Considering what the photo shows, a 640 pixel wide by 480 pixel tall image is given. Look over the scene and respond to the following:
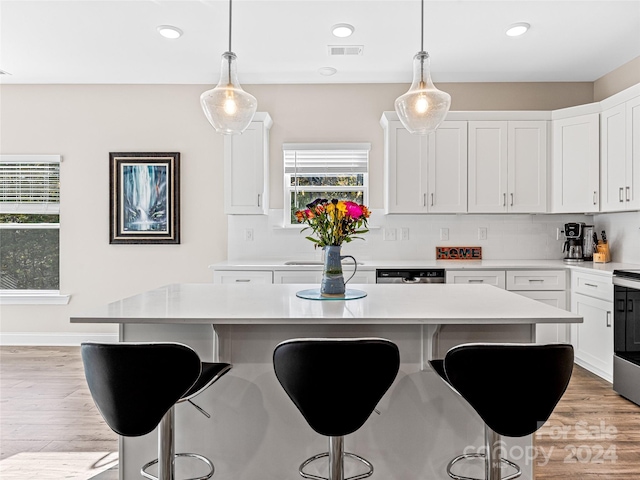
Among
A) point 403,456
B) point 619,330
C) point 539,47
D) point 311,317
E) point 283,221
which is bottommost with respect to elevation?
point 403,456

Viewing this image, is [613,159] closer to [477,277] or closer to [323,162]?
[477,277]

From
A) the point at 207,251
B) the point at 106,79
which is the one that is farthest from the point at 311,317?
the point at 106,79

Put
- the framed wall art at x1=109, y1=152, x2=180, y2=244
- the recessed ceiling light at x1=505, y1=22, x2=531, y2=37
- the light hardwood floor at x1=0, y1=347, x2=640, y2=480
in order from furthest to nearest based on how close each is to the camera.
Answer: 1. the framed wall art at x1=109, y1=152, x2=180, y2=244
2. the recessed ceiling light at x1=505, y1=22, x2=531, y2=37
3. the light hardwood floor at x1=0, y1=347, x2=640, y2=480

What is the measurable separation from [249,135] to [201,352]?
2.64 m

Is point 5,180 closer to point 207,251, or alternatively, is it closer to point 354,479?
point 207,251

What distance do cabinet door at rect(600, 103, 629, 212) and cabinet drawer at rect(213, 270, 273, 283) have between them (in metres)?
2.95

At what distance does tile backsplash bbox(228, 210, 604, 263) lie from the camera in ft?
→ 14.9

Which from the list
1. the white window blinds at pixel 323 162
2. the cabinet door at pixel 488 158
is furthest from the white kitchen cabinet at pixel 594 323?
the white window blinds at pixel 323 162

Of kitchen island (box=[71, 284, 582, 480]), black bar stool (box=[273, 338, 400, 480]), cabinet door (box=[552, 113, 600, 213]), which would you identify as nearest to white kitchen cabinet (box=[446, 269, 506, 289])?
cabinet door (box=[552, 113, 600, 213])

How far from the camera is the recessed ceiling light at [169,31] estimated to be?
→ 3.44m

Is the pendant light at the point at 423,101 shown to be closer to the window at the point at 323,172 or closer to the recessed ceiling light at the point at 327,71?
the recessed ceiling light at the point at 327,71

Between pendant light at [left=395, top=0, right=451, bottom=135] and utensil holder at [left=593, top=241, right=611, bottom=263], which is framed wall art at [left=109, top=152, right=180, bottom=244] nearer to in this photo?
pendant light at [left=395, top=0, right=451, bottom=135]

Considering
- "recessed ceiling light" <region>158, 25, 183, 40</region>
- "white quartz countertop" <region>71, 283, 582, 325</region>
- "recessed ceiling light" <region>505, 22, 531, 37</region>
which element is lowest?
"white quartz countertop" <region>71, 283, 582, 325</region>

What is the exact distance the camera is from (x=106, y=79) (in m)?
4.56
